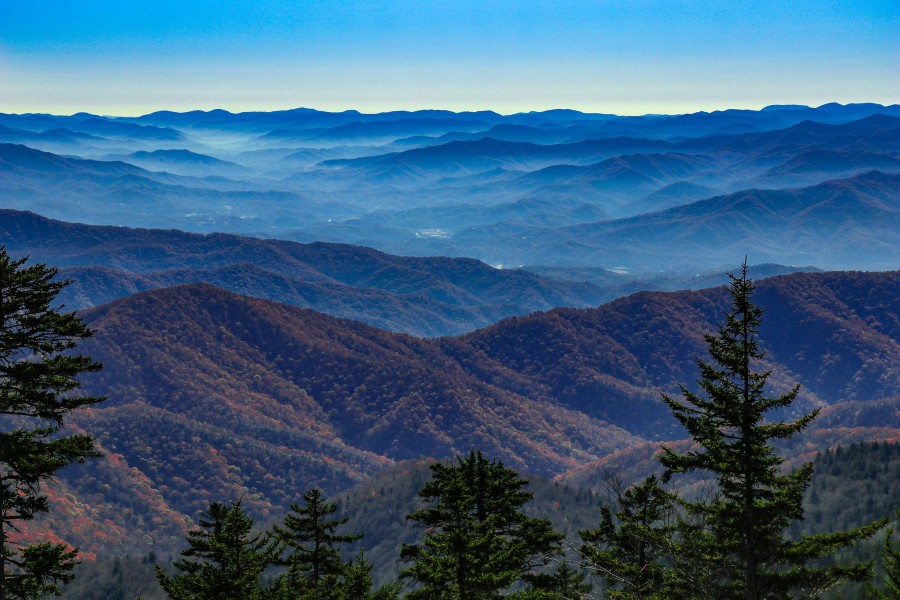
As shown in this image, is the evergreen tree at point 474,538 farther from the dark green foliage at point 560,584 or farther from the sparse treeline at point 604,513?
the dark green foliage at point 560,584

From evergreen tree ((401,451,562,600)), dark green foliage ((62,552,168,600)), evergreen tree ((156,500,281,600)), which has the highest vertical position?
evergreen tree ((401,451,562,600))

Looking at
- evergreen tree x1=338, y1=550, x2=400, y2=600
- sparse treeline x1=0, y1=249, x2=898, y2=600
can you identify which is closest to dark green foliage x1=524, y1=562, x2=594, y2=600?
sparse treeline x1=0, y1=249, x2=898, y2=600

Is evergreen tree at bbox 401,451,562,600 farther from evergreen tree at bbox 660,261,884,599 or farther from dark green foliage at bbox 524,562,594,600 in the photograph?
evergreen tree at bbox 660,261,884,599

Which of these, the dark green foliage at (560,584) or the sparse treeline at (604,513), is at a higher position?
the sparse treeline at (604,513)

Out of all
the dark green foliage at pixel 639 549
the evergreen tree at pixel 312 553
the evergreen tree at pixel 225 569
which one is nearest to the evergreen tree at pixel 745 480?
the dark green foliage at pixel 639 549

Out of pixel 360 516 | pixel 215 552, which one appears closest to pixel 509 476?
pixel 215 552

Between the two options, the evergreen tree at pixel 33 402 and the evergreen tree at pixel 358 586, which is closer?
the evergreen tree at pixel 33 402
